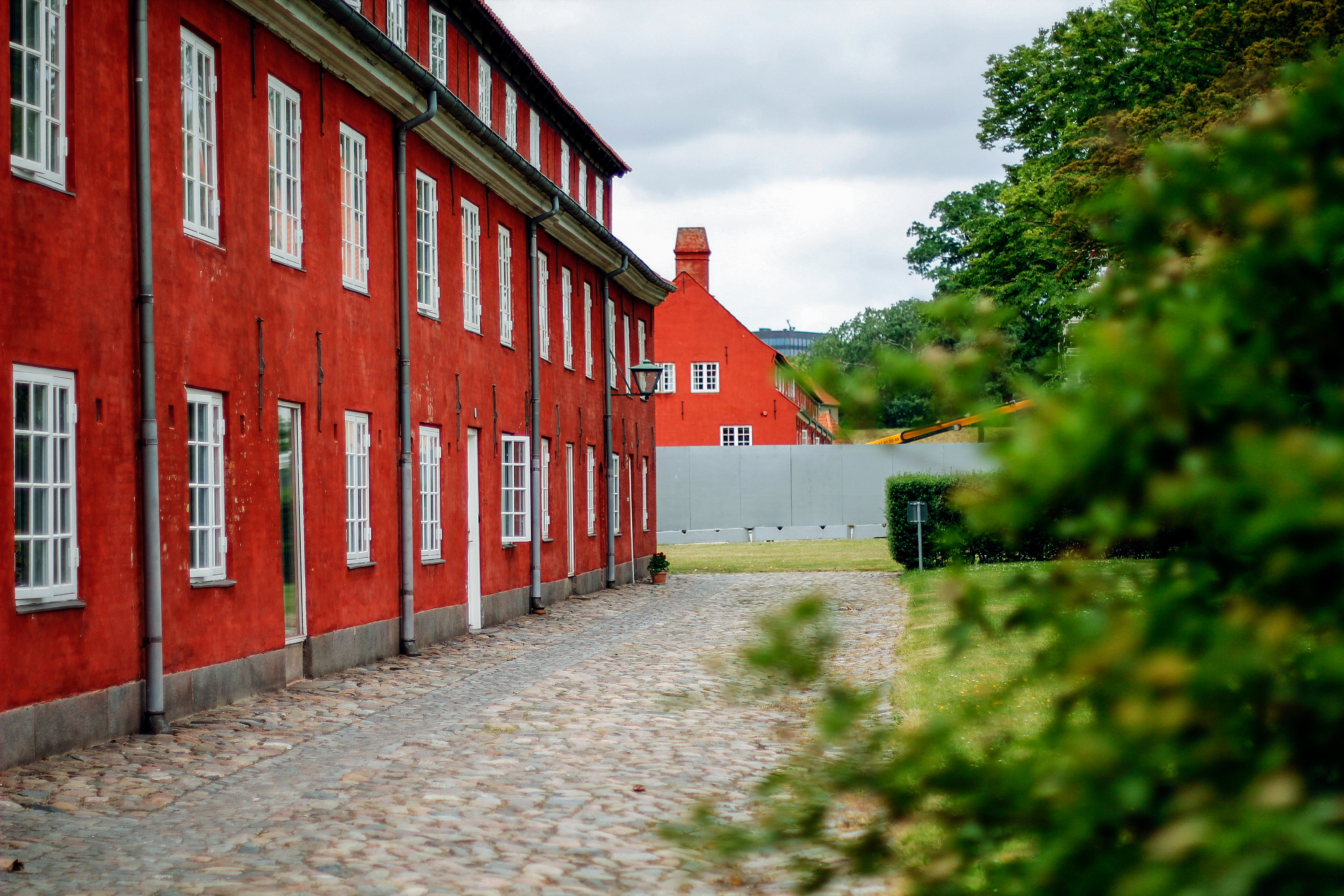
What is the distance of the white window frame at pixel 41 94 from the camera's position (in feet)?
29.7

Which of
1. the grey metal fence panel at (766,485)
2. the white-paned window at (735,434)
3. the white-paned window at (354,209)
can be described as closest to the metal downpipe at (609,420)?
the white-paned window at (354,209)

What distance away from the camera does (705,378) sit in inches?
2180

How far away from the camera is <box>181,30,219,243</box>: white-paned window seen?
11.2m

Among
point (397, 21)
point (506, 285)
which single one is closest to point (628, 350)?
point (506, 285)

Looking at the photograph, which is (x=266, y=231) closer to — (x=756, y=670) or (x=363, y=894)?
(x=363, y=894)

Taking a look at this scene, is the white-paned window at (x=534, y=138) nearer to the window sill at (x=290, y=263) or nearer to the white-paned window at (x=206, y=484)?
the window sill at (x=290, y=263)

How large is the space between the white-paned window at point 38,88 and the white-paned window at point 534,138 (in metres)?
15.7

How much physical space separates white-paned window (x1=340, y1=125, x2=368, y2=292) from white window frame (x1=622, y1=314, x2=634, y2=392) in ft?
47.6

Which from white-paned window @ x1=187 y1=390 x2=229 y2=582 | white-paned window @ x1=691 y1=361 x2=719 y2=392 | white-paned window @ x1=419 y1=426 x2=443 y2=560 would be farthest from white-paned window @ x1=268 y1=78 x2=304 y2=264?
white-paned window @ x1=691 y1=361 x2=719 y2=392

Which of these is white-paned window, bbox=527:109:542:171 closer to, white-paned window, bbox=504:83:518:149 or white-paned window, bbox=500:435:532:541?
white-paned window, bbox=504:83:518:149

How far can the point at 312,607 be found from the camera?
1337 cm

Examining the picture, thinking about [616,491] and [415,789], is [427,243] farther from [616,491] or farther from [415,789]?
[616,491]

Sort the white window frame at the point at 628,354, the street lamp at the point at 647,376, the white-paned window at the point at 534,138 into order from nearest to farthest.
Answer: the street lamp at the point at 647,376, the white-paned window at the point at 534,138, the white window frame at the point at 628,354

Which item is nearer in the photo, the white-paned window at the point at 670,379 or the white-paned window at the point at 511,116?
the white-paned window at the point at 511,116
